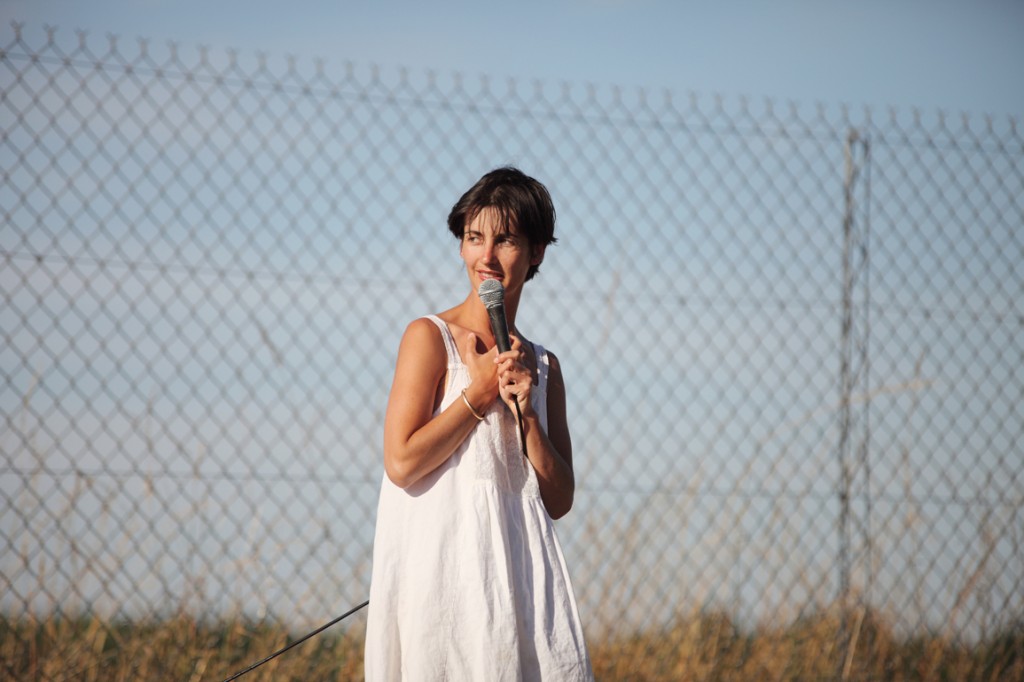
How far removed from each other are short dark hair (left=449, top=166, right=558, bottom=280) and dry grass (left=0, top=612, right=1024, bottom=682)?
6.14 ft

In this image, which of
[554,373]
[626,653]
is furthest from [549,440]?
[626,653]

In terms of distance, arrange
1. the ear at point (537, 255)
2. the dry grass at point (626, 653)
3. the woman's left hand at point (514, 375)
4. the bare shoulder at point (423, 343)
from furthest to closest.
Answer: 1. the dry grass at point (626, 653)
2. the ear at point (537, 255)
3. the bare shoulder at point (423, 343)
4. the woman's left hand at point (514, 375)

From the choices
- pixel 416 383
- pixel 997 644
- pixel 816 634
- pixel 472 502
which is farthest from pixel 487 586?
pixel 997 644

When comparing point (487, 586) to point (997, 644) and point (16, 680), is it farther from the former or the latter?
point (997, 644)

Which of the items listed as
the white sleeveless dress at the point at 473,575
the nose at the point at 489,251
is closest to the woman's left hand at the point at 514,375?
the white sleeveless dress at the point at 473,575

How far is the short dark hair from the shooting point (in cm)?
244

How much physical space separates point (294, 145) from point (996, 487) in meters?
2.97

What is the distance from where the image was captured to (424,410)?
232 centimetres

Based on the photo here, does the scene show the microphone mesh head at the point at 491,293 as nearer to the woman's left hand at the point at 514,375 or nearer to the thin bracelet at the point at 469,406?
the woman's left hand at the point at 514,375

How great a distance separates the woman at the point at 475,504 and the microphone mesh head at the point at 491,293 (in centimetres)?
9

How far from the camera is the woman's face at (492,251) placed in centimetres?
242

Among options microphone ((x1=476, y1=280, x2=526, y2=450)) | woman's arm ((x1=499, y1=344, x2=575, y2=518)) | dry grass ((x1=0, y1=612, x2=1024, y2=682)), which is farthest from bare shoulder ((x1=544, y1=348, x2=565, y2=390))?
dry grass ((x1=0, y1=612, x2=1024, y2=682))

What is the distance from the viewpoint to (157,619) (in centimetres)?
352

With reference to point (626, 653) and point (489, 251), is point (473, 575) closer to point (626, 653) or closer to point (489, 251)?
point (489, 251)
